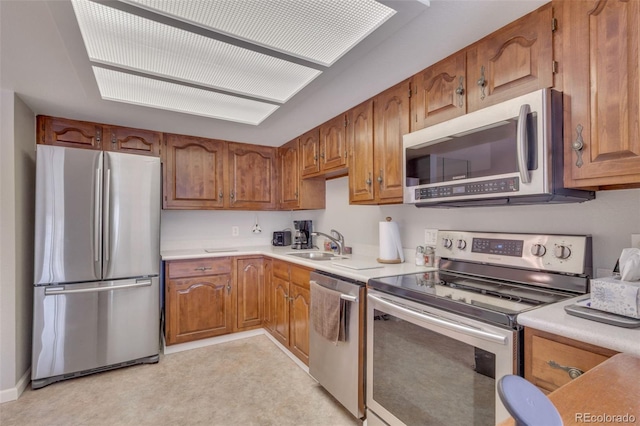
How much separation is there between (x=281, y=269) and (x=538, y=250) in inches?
75.8

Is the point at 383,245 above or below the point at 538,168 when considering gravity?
below

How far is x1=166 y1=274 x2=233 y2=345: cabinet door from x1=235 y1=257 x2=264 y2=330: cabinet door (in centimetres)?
10

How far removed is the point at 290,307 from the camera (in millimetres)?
2596

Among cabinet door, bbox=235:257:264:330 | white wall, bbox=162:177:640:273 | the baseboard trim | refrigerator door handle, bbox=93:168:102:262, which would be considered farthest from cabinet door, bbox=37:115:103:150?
the baseboard trim

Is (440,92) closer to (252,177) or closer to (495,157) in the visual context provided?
(495,157)

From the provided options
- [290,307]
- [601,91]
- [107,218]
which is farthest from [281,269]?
[601,91]

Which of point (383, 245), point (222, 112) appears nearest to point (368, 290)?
point (383, 245)

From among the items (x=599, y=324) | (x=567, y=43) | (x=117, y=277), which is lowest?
(x=117, y=277)

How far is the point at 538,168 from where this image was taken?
Result: 1201mm

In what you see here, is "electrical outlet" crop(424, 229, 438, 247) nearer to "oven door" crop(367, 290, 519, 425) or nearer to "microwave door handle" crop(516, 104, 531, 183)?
"oven door" crop(367, 290, 519, 425)

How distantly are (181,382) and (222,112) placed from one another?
82.6 inches

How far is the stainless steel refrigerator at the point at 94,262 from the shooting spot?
222 centimetres

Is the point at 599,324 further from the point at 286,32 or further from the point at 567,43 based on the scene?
the point at 286,32

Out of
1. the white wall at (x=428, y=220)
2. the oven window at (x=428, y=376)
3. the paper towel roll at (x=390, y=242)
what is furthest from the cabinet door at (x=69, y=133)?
the oven window at (x=428, y=376)
